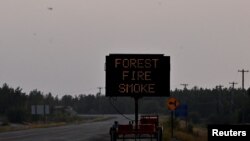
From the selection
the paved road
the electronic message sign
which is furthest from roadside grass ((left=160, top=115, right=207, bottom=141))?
the electronic message sign

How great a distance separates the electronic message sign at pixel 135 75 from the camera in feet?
93.3

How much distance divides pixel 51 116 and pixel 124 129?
108340mm

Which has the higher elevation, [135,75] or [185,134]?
[135,75]

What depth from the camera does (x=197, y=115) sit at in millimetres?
131125

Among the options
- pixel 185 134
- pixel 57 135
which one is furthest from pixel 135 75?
pixel 57 135

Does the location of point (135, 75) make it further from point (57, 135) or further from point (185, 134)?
point (57, 135)

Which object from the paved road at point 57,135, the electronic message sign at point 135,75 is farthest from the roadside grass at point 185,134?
the electronic message sign at point 135,75

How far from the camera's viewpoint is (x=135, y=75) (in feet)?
93.0

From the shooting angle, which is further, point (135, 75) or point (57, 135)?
point (57, 135)

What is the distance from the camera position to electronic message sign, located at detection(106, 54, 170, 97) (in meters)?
28.4

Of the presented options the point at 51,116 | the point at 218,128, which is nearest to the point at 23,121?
the point at 51,116

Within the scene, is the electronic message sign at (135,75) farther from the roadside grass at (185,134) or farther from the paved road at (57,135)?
the paved road at (57,135)

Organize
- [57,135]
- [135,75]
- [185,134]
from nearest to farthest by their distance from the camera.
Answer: [135,75] < [185,134] < [57,135]

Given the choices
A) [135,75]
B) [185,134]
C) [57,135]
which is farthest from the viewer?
[57,135]
